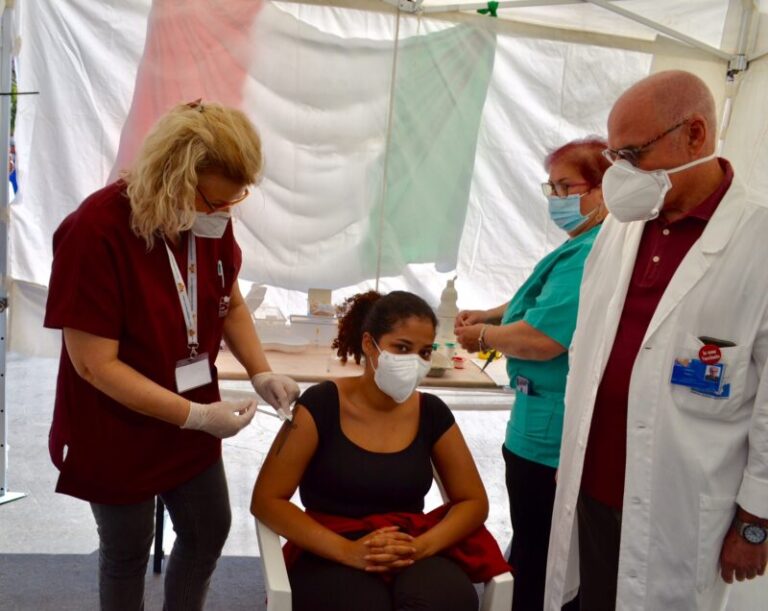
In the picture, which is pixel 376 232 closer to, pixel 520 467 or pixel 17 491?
pixel 520 467

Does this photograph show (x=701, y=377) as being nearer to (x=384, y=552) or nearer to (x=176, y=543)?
(x=384, y=552)

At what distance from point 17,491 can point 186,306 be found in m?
2.23

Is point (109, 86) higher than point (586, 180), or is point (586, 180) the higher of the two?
point (109, 86)

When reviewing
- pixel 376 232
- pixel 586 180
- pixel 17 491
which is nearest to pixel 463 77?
pixel 376 232

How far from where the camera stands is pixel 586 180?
2062 mm

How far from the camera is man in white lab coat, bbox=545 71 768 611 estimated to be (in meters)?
1.44

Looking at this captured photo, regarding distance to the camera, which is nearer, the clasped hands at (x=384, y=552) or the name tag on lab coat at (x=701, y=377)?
the name tag on lab coat at (x=701, y=377)

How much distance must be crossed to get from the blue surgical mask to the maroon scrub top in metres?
0.98

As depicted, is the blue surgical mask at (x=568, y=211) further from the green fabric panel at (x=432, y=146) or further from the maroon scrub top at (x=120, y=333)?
the green fabric panel at (x=432, y=146)

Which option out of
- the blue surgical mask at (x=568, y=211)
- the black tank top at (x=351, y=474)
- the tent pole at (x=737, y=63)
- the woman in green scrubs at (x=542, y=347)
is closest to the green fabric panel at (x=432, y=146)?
the tent pole at (x=737, y=63)

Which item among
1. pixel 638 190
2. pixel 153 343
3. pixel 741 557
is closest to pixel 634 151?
pixel 638 190

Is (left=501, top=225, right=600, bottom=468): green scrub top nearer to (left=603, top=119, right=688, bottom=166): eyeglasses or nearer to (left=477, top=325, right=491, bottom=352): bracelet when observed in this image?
(left=477, top=325, right=491, bottom=352): bracelet

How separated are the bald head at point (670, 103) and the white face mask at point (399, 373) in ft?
2.61

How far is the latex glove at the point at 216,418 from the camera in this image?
159 centimetres
